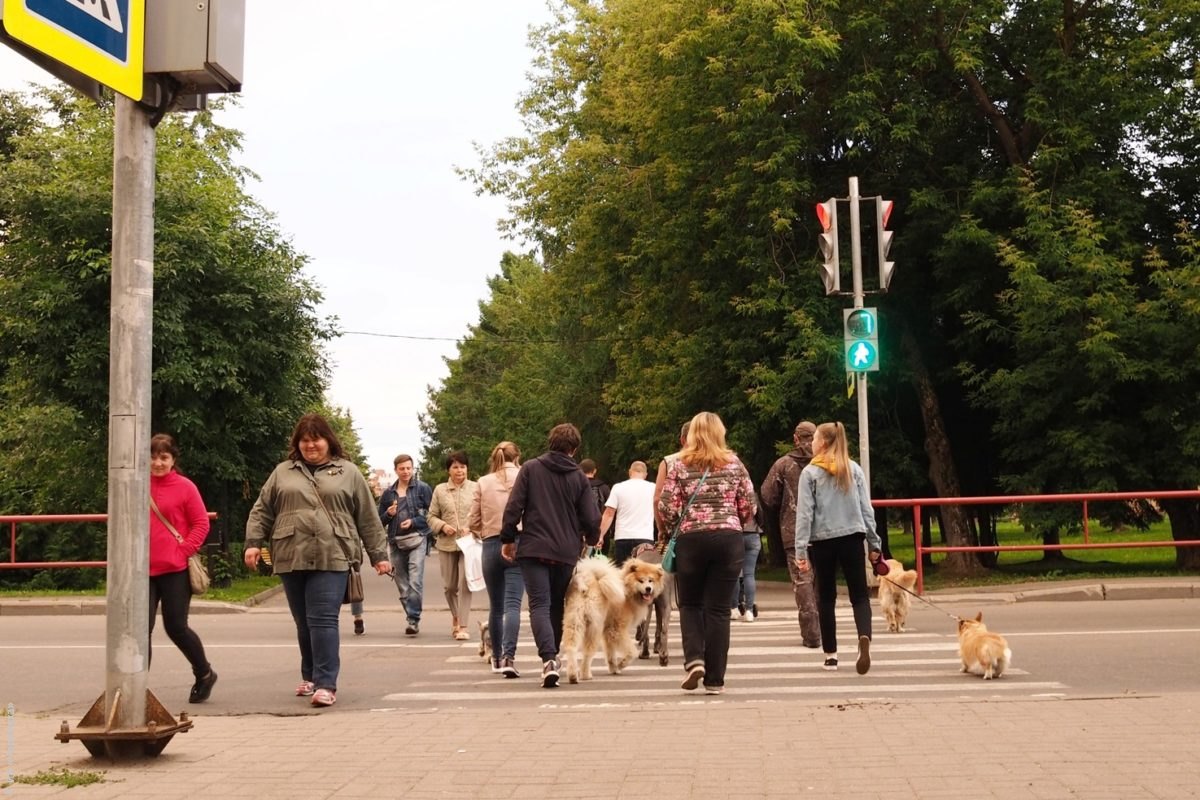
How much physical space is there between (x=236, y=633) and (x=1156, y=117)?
649 inches

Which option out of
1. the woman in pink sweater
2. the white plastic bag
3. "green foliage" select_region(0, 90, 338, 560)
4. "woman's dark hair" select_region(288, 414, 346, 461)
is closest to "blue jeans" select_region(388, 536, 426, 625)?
the white plastic bag

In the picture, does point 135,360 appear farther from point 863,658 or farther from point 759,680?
point 863,658

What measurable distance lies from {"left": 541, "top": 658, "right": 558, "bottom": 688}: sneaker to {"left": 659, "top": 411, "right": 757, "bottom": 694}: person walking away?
1.19 metres

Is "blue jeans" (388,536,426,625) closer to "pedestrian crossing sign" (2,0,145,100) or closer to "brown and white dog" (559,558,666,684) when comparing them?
"brown and white dog" (559,558,666,684)

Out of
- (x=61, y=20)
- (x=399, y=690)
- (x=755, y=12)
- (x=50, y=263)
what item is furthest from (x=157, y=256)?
(x=61, y=20)

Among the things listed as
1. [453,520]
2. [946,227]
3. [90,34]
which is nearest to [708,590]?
[453,520]

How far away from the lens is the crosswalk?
9742 millimetres

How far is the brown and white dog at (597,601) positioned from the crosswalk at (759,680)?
25 centimetres

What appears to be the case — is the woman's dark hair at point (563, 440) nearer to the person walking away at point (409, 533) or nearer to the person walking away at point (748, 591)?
the person walking away at point (409, 533)

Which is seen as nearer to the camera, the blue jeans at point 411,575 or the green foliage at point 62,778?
the green foliage at point 62,778

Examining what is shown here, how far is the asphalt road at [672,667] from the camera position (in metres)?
9.78

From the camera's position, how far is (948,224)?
23594mm

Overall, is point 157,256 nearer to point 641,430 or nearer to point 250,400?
point 250,400

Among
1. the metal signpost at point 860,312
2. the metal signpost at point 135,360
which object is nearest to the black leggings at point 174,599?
the metal signpost at point 135,360
